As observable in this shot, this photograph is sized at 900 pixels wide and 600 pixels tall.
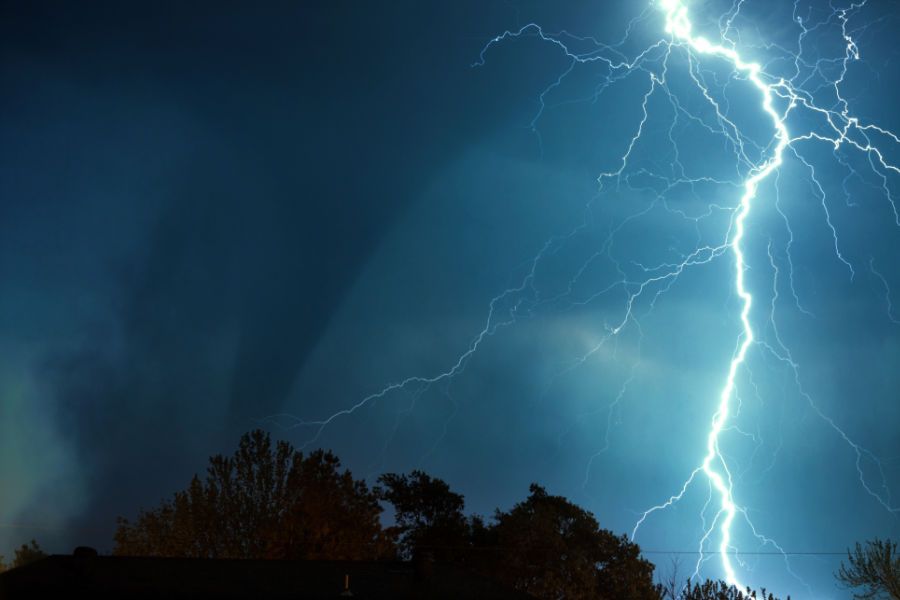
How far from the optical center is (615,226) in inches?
1967

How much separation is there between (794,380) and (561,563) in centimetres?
3057

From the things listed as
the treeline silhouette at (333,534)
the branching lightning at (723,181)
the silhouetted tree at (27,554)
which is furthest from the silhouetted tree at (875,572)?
the silhouetted tree at (27,554)

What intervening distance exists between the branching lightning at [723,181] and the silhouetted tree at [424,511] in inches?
452

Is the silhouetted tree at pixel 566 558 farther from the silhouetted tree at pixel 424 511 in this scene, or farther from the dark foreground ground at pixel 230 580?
the dark foreground ground at pixel 230 580

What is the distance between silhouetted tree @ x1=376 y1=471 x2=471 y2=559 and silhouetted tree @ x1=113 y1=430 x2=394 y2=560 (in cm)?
593

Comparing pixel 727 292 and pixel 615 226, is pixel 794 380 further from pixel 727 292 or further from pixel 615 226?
pixel 615 226

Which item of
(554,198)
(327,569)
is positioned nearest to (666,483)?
(554,198)

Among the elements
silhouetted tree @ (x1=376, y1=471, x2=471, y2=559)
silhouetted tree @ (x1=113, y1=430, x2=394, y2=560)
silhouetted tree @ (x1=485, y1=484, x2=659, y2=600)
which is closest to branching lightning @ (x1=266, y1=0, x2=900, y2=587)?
silhouetted tree @ (x1=485, y1=484, x2=659, y2=600)

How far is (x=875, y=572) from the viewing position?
1817 cm

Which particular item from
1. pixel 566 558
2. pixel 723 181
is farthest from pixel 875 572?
A: pixel 723 181

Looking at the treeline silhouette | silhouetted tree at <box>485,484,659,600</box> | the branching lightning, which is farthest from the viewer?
the branching lightning

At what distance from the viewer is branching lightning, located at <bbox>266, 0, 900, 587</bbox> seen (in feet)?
124

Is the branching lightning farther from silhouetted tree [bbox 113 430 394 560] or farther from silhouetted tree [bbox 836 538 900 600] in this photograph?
silhouetted tree [bbox 113 430 394 560]

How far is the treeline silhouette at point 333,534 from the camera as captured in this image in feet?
67.9
